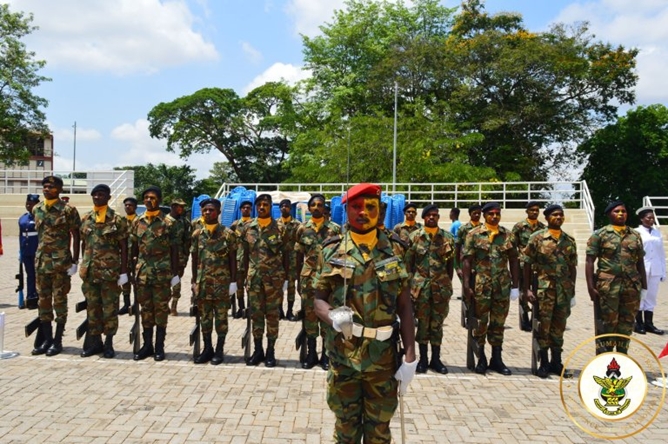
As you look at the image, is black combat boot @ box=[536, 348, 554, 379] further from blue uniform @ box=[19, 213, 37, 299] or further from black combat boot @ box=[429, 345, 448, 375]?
blue uniform @ box=[19, 213, 37, 299]

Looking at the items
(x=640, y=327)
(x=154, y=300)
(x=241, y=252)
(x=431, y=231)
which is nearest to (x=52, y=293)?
(x=154, y=300)

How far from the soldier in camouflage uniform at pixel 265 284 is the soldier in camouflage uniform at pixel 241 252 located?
1.32 ft

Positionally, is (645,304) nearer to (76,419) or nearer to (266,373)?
(266,373)

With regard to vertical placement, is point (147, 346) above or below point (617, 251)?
below

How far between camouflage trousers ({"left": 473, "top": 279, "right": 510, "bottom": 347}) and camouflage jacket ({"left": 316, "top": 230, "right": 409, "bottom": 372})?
10.9 ft

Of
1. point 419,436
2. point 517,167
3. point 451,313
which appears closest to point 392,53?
point 517,167

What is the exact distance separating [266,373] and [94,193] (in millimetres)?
3127

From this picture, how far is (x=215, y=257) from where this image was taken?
6594 millimetres

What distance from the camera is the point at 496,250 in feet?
20.9

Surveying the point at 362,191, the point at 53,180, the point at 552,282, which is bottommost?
the point at 552,282

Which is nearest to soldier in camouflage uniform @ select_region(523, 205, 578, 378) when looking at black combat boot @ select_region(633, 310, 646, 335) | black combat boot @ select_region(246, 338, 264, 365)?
black combat boot @ select_region(246, 338, 264, 365)

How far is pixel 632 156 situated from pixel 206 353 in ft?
104

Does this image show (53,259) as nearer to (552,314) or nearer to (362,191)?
(362,191)

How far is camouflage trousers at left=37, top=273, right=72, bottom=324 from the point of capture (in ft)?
22.0
